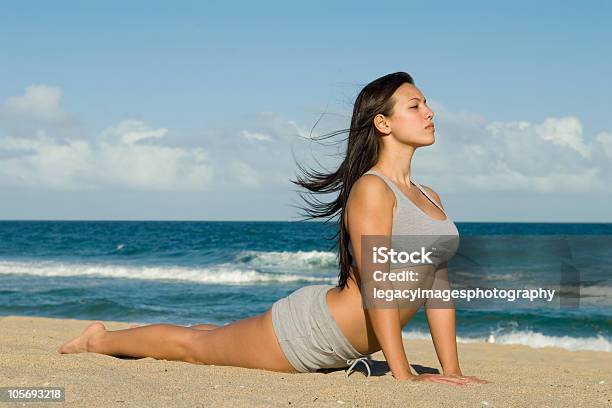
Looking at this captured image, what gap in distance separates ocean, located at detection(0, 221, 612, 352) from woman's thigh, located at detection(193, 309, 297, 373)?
650 millimetres

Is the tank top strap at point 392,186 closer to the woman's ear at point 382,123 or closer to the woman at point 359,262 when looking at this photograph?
the woman at point 359,262

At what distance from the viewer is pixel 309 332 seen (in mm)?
4512

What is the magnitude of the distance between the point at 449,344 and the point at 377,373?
0.55 meters

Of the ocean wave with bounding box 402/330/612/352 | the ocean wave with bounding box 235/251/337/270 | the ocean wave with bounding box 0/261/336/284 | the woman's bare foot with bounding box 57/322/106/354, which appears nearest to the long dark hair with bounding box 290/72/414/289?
the woman's bare foot with bounding box 57/322/106/354

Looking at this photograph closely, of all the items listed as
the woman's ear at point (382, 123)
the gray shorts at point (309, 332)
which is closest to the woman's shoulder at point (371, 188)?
the woman's ear at point (382, 123)

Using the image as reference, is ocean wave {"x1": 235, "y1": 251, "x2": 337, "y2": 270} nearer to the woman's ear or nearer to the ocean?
the ocean

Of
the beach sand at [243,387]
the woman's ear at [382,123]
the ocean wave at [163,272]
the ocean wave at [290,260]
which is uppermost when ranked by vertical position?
the woman's ear at [382,123]

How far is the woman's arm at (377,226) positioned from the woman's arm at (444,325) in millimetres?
468

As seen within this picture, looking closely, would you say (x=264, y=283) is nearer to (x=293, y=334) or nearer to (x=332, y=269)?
(x=332, y=269)

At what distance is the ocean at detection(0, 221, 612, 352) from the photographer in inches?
520

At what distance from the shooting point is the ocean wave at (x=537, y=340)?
1175cm

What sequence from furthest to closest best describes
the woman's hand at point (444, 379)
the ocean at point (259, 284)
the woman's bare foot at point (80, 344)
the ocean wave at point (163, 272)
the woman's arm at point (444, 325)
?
the ocean wave at point (163, 272), the ocean at point (259, 284), the woman's bare foot at point (80, 344), the woman's arm at point (444, 325), the woman's hand at point (444, 379)

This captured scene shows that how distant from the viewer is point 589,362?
863 cm

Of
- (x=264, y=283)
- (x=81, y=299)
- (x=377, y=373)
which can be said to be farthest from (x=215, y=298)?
(x=377, y=373)
